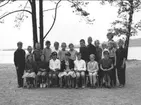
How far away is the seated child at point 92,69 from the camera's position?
36.1 feet

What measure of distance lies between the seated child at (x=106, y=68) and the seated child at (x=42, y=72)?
215 centimetres

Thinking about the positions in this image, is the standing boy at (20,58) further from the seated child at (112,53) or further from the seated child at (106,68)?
the seated child at (112,53)

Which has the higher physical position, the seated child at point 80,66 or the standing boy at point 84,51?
the standing boy at point 84,51

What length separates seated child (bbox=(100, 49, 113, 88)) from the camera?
1112 cm

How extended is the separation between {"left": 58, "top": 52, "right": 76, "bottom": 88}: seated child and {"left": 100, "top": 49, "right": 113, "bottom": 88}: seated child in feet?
3.77

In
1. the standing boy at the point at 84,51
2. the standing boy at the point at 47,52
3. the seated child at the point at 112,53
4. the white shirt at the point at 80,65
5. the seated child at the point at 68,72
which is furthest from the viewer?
the standing boy at the point at 47,52

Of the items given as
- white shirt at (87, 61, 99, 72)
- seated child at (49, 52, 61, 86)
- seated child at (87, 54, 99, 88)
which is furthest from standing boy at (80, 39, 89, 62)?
seated child at (49, 52, 61, 86)

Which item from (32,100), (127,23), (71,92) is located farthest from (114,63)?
(127,23)

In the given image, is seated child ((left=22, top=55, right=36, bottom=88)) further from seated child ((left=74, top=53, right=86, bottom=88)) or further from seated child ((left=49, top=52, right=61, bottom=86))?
seated child ((left=74, top=53, right=86, bottom=88))

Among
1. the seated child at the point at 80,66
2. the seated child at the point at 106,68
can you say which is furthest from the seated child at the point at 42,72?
the seated child at the point at 106,68

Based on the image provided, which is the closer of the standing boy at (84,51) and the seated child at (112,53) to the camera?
the seated child at (112,53)

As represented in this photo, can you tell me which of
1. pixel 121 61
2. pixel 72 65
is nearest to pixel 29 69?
pixel 72 65

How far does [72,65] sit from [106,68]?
131 cm

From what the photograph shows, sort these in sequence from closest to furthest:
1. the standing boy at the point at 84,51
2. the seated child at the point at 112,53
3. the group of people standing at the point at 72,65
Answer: the group of people standing at the point at 72,65 → the seated child at the point at 112,53 → the standing boy at the point at 84,51
